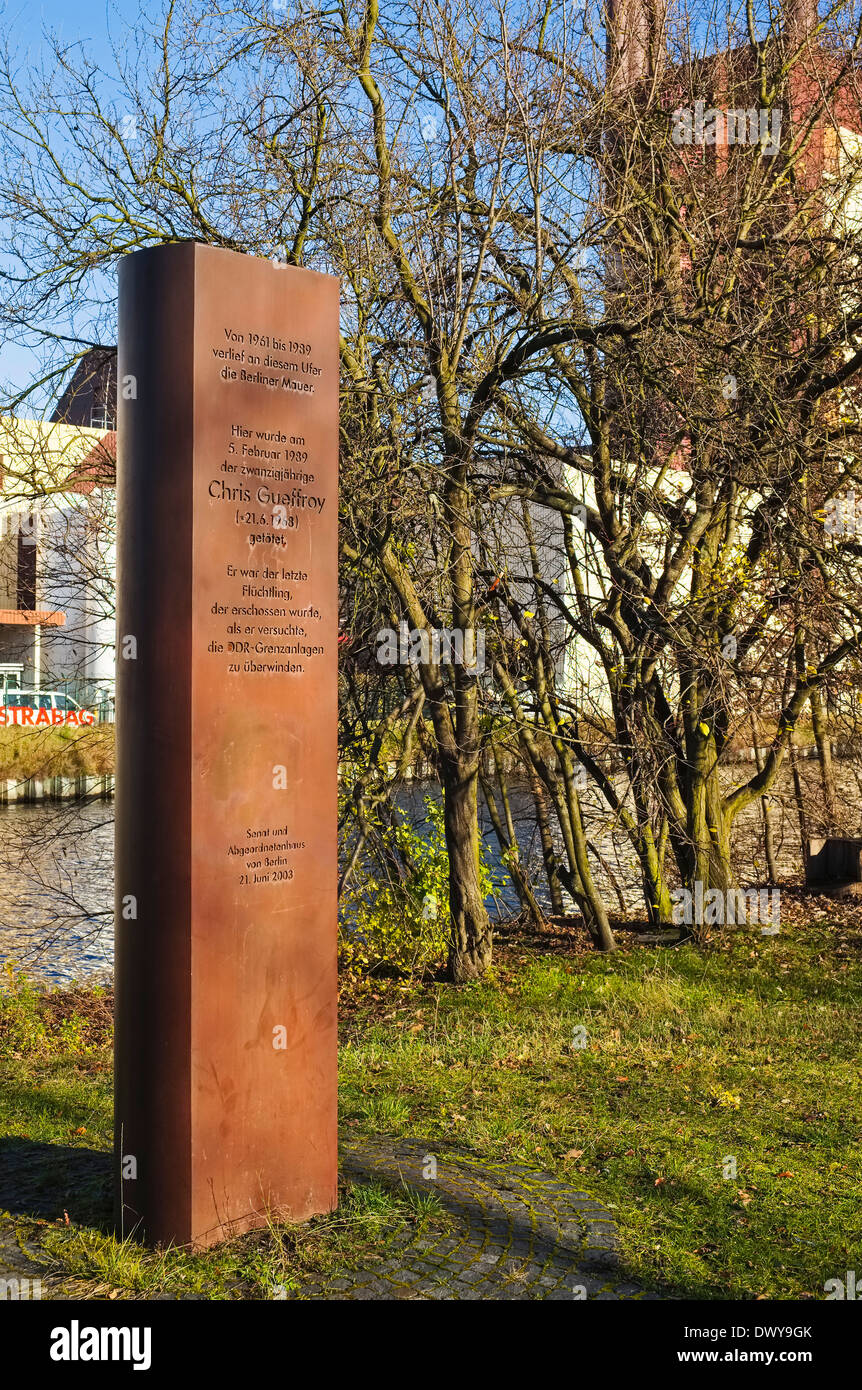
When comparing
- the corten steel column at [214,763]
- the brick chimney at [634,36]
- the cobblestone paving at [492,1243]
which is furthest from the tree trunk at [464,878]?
the brick chimney at [634,36]

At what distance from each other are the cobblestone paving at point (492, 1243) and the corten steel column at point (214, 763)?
1.72 feet

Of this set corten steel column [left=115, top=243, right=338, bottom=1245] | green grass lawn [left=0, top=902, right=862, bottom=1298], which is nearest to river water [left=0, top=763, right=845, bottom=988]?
green grass lawn [left=0, top=902, right=862, bottom=1298]

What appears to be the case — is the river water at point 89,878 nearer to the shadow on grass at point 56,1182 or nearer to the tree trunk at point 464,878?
Answer: the tree trunk at point 464,878

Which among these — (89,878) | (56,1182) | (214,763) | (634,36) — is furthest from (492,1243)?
(89,878)

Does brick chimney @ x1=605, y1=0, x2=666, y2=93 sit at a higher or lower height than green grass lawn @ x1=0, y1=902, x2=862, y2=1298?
higher

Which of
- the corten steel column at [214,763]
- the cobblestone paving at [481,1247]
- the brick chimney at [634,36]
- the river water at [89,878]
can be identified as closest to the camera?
the cobblestone paving at [481,1247]

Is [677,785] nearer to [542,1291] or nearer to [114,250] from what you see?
[114,250]

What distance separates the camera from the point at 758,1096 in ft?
21.9

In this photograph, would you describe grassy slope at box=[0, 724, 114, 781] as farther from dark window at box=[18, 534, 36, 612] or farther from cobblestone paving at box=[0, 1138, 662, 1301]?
cobblestone paving at box=[0, 1138, 662, 1301]

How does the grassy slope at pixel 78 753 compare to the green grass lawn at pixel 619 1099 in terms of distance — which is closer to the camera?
the green grass lawn at pixel 619 1099

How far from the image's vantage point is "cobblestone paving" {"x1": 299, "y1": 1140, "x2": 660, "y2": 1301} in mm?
4137

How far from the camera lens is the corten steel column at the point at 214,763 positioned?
175 inches

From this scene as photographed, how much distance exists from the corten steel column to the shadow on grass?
363 millimetres

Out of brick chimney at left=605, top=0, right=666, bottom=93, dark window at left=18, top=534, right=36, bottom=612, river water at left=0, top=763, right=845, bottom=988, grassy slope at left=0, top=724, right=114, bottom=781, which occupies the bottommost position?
river water at left=0, top=763, right=845, bottom=988
